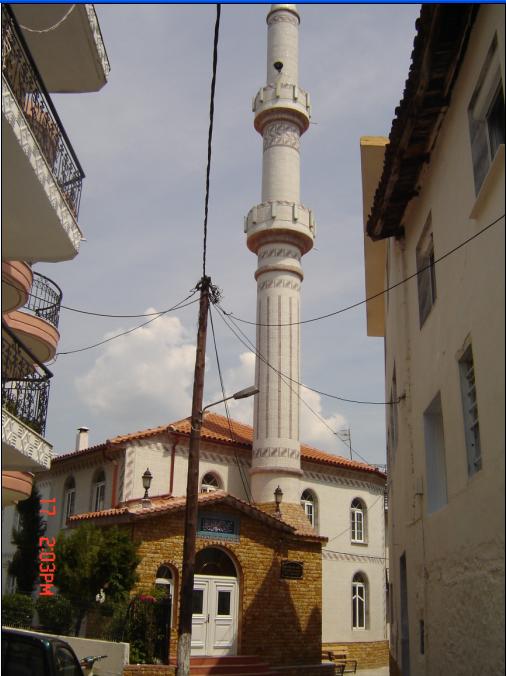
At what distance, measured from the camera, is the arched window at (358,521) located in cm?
3155

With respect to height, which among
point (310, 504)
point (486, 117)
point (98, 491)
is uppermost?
point (486, 117)

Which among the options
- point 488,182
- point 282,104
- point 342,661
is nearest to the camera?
point 488,182

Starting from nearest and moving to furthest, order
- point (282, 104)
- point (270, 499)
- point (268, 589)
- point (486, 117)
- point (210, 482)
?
point (486, 117)
point (268, 589)
point (270, 499)
point (210, 482)
point (282, 104)

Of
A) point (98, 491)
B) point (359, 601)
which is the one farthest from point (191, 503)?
point (359, 601)

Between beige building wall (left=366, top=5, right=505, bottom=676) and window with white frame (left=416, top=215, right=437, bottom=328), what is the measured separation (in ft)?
0.56

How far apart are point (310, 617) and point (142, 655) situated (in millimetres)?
6627

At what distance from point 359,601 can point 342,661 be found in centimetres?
296

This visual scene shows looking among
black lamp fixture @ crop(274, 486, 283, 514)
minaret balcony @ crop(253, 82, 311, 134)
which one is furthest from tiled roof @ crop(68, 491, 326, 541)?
minaret balcony @ crop(253, 82, 311, 134)

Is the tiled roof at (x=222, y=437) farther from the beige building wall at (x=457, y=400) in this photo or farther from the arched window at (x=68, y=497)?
the beige building wall at (x=457, y=400)

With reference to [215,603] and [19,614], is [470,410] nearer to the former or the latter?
[215,603]

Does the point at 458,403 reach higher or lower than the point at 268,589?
higher

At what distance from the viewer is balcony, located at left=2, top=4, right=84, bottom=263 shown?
861cm

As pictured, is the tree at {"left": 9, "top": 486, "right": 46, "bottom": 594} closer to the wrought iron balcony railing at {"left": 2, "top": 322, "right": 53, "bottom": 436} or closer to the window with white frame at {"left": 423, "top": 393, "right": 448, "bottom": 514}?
the wrought iron balcony railing at {"left": 2, "top": 322, "right": 53, "bottom": 436}

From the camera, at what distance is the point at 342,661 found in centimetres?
2823
